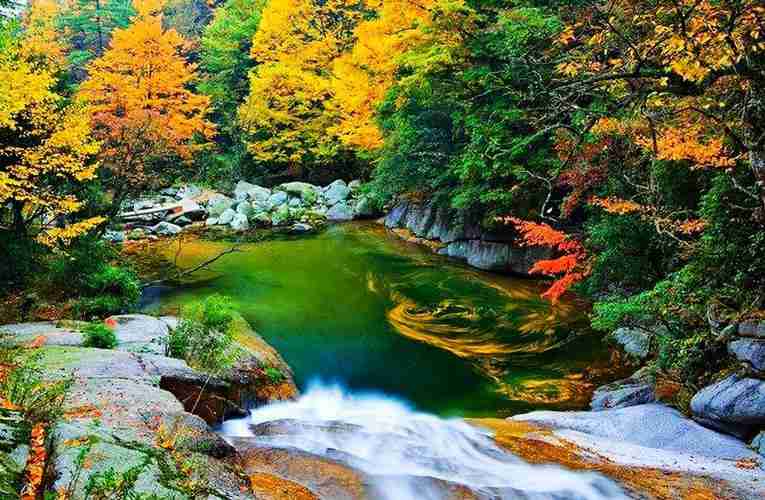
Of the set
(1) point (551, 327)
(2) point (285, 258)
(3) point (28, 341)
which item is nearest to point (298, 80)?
(2) point (285, 258)

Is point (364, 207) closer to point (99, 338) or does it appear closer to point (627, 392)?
point (99, 338)

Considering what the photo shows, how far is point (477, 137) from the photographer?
48.6 ft

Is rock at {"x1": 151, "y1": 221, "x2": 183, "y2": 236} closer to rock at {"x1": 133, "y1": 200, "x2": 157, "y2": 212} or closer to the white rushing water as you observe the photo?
rock at {"x1": 133, "y1": 200, "x2": 157, "y2": 212}

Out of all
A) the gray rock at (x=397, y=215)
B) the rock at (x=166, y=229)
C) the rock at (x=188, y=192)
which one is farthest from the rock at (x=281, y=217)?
the rock at (x=188, y=192)

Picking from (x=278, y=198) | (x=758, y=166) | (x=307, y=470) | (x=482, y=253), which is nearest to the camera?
(x=758, y=166)

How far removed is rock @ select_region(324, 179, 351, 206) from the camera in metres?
29.3

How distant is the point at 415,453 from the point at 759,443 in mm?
3839

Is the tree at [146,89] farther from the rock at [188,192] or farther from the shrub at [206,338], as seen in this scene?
the shrub at [206,338]

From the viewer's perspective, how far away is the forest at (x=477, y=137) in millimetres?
5512

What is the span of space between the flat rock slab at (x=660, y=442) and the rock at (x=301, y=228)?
17847 millimetres

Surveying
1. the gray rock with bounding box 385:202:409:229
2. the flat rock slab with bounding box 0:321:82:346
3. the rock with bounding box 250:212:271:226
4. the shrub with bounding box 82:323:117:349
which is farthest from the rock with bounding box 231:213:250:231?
the shrub with bounding box 82:323:117:349

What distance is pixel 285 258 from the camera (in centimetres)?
1972

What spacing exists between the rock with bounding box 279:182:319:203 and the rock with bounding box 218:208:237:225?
3.80 metres

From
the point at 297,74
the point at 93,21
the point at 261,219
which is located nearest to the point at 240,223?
the point at 261,219
